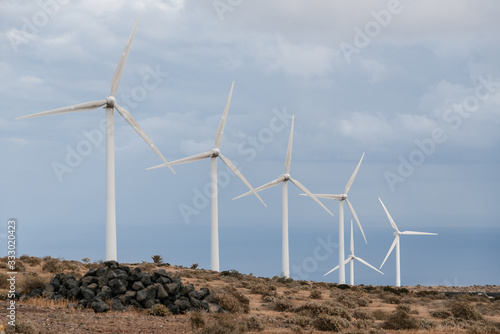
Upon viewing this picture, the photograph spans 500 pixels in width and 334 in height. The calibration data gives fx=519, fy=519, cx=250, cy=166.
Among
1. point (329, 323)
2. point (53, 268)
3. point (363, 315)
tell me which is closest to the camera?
point (329, 323)

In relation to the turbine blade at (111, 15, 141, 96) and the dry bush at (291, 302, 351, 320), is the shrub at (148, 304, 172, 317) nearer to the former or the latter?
the dry bush at (291, 302, 351, 320)

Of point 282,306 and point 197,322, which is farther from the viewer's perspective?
point 282,306

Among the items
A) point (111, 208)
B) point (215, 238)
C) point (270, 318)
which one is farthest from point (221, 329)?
point (215, 238)

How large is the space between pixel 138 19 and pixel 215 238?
27643 millimetres

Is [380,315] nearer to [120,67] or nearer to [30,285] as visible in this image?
[30,285]

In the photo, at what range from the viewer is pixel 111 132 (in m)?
47.2

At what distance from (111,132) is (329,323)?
96.0ft

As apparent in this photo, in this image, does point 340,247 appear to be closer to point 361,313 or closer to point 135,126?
point 135,126

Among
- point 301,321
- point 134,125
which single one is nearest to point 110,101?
point 134,125

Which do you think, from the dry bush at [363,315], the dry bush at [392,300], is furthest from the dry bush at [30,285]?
the dry bush at [392,300]

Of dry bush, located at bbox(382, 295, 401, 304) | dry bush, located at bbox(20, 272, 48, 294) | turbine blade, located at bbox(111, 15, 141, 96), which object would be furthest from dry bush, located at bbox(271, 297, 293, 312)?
turbine blade, located at bbox(111, 15, 141, 96)

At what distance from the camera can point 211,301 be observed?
2916 centimetres

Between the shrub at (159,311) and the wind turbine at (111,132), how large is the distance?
19.8 meters

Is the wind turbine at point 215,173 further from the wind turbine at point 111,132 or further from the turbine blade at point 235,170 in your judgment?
the wind turbine at point 111,132
